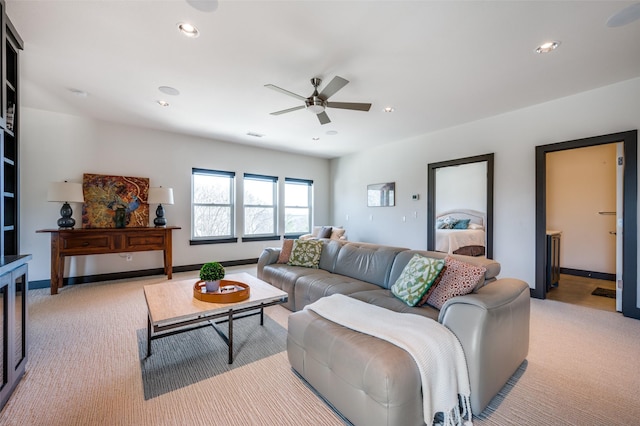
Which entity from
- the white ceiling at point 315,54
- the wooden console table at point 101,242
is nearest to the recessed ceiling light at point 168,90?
the white ceiling at point 315,54

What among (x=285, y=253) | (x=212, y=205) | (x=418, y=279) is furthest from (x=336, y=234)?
(x=418, y=279)

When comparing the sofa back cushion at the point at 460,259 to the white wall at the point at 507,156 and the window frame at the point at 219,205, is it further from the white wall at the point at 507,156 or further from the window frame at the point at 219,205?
the window frame at the point at 219,205

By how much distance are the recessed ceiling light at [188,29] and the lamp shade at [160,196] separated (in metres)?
3.09

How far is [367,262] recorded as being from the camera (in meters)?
3.12

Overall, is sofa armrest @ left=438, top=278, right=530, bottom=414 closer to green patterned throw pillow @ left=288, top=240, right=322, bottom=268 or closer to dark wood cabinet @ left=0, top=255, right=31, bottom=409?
green patterned throw pillow @ left=288, top=240, right=322, bottom=268

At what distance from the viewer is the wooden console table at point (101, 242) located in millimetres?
3842

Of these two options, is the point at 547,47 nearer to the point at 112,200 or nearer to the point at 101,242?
the point at 101,242

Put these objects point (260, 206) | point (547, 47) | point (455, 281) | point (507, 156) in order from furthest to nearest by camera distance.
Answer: point (260, 206) < point (507, 156) < point (547, 47) < point (455, 281)

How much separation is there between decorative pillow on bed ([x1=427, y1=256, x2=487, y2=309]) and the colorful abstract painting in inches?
190

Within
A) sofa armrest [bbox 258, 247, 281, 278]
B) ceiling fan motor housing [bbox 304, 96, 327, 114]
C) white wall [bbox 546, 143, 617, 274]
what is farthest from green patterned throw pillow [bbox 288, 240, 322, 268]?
white wall [bbox 546, 143, 617, 274]

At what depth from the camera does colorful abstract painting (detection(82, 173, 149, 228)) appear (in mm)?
4418

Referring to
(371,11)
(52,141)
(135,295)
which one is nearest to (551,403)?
(371,11)

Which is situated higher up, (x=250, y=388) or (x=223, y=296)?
(x=223, y=296)

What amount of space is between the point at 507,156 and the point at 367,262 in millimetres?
2849
